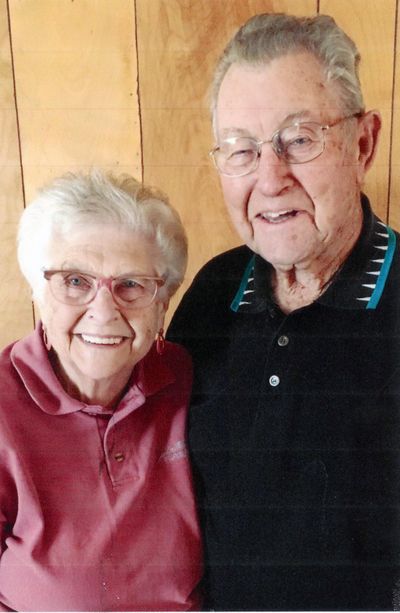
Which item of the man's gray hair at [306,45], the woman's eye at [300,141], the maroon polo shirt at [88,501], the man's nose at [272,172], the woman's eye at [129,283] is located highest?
the man's gray hair at [306,45]

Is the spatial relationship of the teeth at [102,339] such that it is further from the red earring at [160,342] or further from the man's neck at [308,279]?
the man's neck at [308,279]

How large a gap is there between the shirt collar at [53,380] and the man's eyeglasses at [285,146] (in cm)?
28

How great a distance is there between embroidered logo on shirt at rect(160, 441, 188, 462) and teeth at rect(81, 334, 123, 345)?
0.17m

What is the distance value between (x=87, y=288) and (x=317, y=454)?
36 cm

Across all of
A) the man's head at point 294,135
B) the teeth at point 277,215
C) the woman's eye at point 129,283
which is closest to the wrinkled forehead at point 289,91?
the man's head at point 294,135

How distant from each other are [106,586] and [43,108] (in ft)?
2.01

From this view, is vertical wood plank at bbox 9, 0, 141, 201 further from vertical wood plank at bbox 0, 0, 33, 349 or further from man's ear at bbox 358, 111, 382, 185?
man's ear at bbox 358, 111, 382, 185

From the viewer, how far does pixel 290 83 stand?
0.78 m

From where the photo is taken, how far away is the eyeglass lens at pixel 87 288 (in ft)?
2.81

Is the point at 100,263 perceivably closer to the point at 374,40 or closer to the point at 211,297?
→ the point at 211,297

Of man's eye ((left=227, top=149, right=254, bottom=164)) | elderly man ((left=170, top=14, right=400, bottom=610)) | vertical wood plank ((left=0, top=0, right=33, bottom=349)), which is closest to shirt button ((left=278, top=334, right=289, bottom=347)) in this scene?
elderly man ((left=170, top=14, right=400, bottom=610))

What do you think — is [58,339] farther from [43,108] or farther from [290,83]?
[290,83]

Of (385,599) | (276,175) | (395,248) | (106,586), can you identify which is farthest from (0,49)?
(385,599)

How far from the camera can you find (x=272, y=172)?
82 cm
